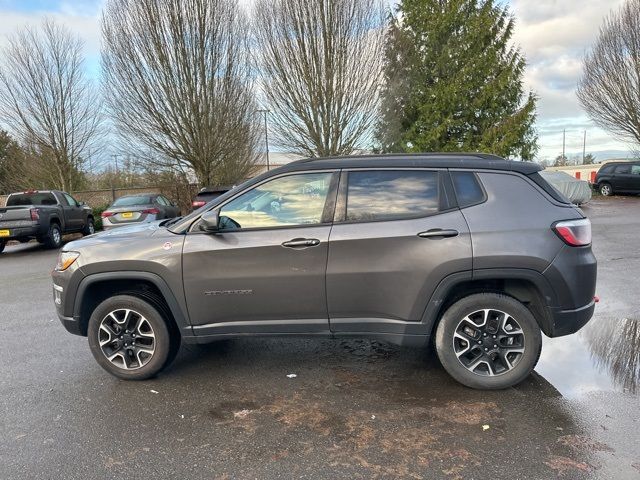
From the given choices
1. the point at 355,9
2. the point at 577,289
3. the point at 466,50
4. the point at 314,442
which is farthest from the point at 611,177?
the point at 314,442

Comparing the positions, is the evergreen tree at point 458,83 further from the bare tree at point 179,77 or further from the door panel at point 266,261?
the door panel at point 266,261

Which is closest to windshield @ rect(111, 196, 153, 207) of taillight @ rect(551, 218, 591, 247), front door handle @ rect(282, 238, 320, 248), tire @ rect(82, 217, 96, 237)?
tire @ rect(82, 217, 96, 237)

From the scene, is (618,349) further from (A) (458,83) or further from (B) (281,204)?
(A) (458,83)

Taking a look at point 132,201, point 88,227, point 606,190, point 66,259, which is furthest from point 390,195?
point 606,190

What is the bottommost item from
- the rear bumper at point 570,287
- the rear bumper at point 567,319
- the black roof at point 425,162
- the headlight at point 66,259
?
the rear bumper at point 567,319

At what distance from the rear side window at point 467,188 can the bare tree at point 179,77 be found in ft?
49.3

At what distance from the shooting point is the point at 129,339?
12.8 feet

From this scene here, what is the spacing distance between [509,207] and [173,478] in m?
2.99

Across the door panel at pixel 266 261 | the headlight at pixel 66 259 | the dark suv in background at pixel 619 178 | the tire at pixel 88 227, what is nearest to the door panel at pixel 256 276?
the door panel at pixel 266 261

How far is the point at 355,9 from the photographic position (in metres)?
15.6

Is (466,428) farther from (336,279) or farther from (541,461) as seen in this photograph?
(336,279)

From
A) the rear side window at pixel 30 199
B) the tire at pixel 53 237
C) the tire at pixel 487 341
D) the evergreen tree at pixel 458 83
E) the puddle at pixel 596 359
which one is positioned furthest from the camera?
the evergreen tree at pixel 458 83

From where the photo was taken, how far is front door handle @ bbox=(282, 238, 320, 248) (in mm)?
3562

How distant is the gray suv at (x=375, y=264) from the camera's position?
3453mm
